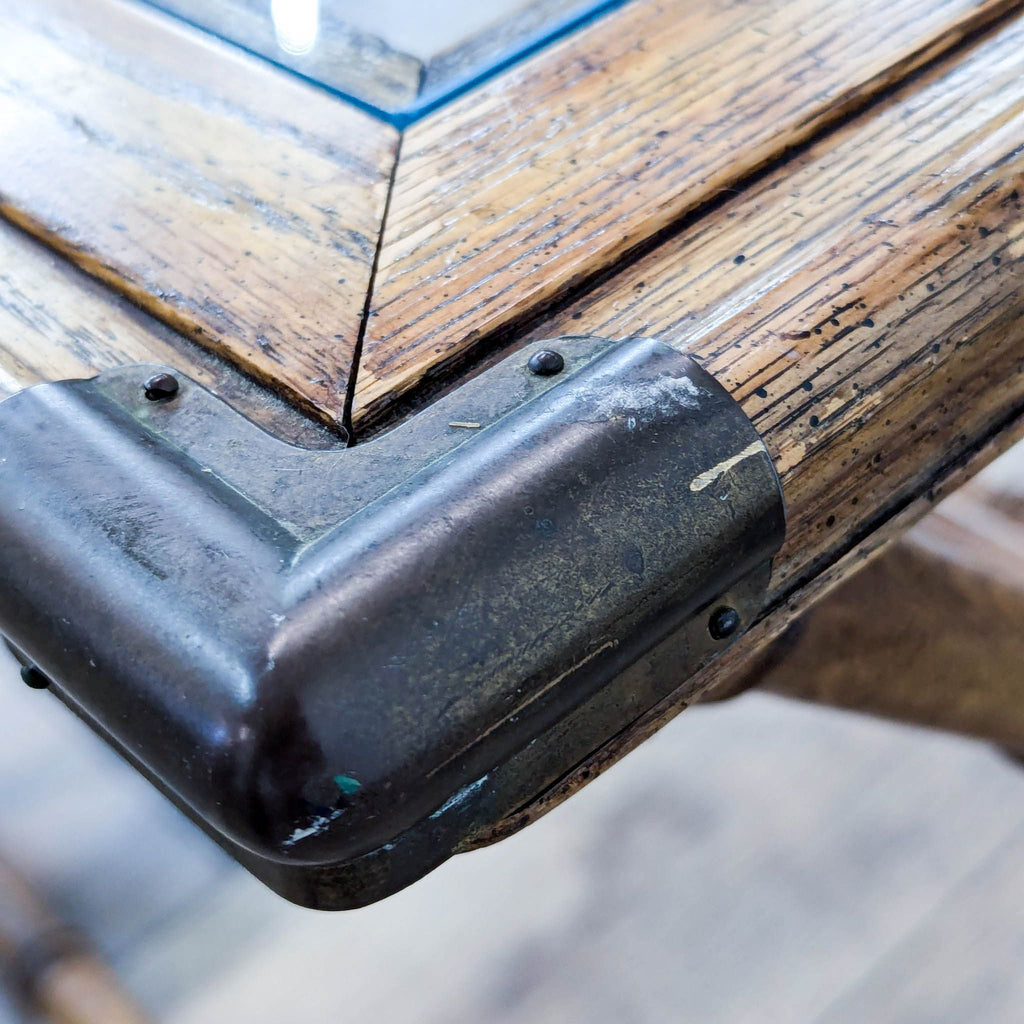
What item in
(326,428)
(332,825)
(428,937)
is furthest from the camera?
(428,937)

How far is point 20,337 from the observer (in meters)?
0.52

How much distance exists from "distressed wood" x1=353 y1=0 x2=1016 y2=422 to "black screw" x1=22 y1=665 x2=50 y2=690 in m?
0.17

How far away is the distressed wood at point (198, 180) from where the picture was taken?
531 mm

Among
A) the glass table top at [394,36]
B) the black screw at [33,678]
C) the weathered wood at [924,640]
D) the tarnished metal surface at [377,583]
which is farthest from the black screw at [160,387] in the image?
the weathered wood at [924,640]

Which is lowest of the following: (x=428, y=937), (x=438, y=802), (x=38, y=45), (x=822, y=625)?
(x=428, y=937)

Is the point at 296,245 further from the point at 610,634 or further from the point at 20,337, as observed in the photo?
the point at 610,634

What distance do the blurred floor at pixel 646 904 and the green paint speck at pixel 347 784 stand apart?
505mm

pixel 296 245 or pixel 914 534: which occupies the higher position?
pixel 296 245

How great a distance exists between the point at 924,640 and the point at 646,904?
0.34 meters

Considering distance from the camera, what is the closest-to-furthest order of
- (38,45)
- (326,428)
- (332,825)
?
(332,825) → (326,428) → (38,45)

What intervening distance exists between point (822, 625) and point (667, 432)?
0.35 metres

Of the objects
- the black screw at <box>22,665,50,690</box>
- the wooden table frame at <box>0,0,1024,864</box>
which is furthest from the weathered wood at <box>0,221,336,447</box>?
the black screw at <box>22,665,50,690</box>

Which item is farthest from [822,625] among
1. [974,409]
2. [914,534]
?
[974,409]

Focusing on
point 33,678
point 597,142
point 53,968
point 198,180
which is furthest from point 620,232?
point 53,968
